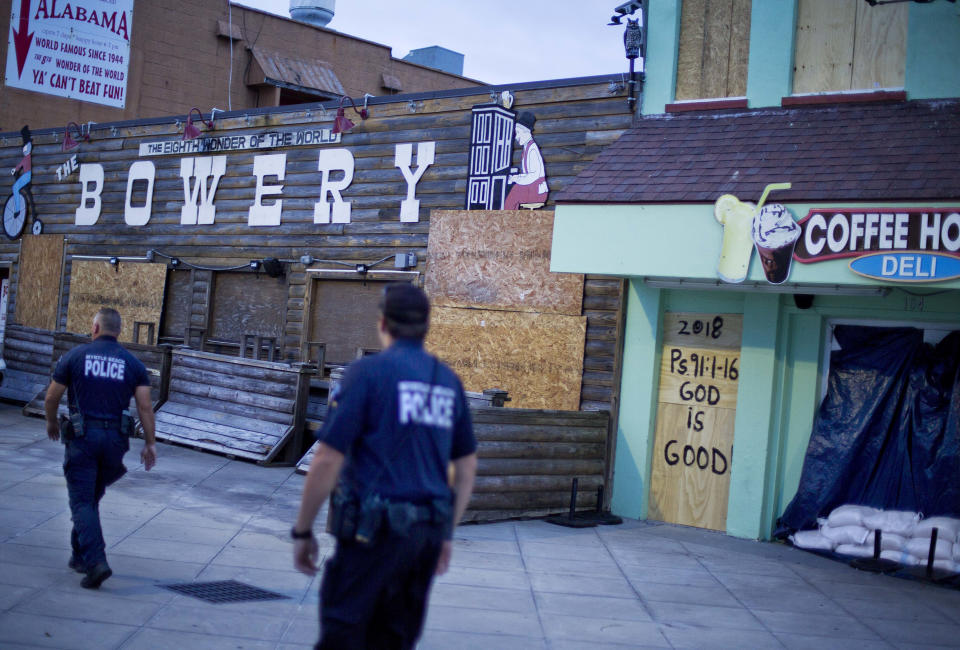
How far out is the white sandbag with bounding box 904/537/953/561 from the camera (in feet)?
31.3

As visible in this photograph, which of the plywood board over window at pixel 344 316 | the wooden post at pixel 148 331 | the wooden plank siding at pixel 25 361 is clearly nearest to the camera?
the plywood board over window at pixel 344 316

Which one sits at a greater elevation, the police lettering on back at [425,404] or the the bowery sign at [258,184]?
the the bowery sign at [258,184]

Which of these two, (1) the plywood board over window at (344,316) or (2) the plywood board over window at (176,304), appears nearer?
(1) the plywood board over window at (344,316)

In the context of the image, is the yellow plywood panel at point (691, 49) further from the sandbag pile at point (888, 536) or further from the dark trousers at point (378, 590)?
the dark trousers at point (378, 590)

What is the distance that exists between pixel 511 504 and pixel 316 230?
600 cm

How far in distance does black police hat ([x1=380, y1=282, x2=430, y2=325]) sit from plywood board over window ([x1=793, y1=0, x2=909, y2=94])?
26.8ft

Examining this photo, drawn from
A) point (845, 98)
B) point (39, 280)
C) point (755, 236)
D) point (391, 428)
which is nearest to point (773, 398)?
point (755, 236)

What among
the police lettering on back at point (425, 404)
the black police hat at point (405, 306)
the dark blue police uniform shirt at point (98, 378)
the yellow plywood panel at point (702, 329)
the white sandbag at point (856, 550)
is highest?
the yellow plywood panel at point (702, 329)

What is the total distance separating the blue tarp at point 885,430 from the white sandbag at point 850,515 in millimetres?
102

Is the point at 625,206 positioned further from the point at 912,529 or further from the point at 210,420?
the point at 210,420

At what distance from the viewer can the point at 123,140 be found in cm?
1772

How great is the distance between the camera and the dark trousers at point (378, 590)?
3715mm

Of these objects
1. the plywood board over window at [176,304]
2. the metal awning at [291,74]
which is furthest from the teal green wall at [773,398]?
the metal awning at [291,74]

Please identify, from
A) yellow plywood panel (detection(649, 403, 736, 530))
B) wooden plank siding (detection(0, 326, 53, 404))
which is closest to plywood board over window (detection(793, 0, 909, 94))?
yellow plywood panel (detection(649, 403, 736, 530))
